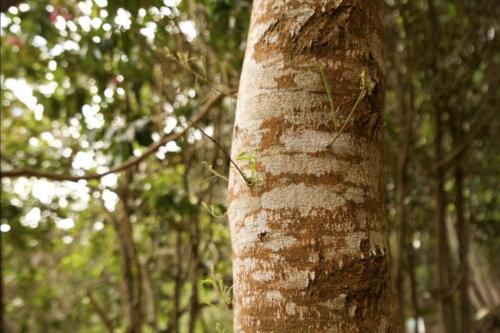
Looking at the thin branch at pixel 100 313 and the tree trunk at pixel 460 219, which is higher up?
the tree trunk at pixel 460 219

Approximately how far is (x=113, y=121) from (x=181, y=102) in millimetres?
575

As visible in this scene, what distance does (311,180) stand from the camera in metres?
0.89

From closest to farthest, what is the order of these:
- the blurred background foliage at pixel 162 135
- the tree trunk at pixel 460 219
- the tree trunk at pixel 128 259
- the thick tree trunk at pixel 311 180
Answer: the thick tree trunk at pixel 311 180, the blurred background foliage at pixel 162 135, the tree trunk at pixel 128 259, the tree trunk at pixel 460 219

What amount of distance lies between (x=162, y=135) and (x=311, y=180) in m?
2.10

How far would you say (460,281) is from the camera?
4602mm

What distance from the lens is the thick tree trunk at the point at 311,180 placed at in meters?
0.86

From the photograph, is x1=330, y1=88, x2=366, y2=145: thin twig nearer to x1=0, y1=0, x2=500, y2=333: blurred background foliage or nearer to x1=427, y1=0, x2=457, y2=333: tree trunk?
x1=0, y1=0, x2=500, y2=333: blurred background foliage

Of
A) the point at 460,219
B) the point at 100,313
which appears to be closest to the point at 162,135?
the point at 100,313

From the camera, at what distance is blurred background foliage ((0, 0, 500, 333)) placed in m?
2.62

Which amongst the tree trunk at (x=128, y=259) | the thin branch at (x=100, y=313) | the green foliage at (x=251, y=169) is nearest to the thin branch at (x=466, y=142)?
the tree trunk at (x=128, y=259)

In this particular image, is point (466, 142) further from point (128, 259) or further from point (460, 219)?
point (128, 259)

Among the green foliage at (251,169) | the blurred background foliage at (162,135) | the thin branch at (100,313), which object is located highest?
the blurred background foliage at (162,135)

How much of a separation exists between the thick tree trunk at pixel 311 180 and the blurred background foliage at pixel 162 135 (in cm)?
101

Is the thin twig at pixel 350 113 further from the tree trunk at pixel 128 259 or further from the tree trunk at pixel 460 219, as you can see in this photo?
the tree trunk at pixel 460 219
